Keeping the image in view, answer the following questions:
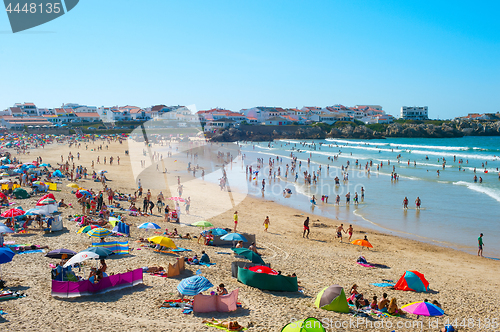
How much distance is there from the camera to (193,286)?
8008 mm

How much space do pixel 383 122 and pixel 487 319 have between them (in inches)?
4371

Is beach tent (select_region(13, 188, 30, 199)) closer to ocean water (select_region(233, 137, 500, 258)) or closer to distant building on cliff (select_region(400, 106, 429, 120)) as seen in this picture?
ocean water (select_region(233, 137, 500, 258))

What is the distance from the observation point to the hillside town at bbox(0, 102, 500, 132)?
92.8 meters

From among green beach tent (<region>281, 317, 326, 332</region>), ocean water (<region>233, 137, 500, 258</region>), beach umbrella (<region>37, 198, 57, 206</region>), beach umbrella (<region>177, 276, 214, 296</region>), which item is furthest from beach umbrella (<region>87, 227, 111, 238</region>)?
ocean water (<region>233, 137, 500, 258</region>)

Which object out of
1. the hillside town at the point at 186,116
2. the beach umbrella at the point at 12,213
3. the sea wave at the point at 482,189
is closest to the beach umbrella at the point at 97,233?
the beach umbrella at the point at 12,213

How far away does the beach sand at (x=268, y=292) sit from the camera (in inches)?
273

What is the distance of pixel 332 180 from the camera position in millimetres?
32625

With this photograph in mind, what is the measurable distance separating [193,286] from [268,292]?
1988 millimetres

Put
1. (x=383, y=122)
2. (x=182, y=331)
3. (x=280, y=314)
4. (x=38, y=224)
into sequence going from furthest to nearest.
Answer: (x=383, y=122) → (x=38, y=224) → (x=280, y=314) → (x=182, y=331)

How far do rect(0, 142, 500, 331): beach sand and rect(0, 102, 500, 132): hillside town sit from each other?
77.0m

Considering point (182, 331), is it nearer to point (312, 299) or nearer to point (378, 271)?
point (312, 299)

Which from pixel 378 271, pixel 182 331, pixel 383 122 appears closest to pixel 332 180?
pixel 378 271

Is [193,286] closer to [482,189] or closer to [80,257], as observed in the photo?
[80,257]

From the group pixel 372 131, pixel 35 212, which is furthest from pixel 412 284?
pixel 372 131
